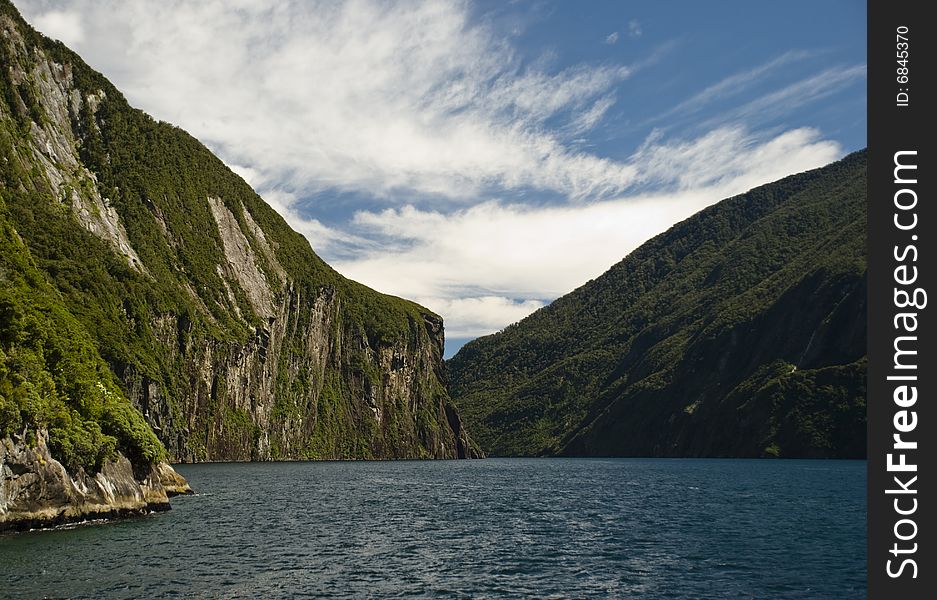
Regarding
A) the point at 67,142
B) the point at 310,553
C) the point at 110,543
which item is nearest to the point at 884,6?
the point at 310,553

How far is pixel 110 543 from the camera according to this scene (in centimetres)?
4303

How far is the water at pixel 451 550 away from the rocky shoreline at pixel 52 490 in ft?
5.44

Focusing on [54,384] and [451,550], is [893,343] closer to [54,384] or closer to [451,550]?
[451,550]

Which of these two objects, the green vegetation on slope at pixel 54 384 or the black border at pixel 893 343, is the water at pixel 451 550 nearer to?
the green vegetation on slope at pixel 54 384

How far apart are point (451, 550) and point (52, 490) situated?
25465 millimetres

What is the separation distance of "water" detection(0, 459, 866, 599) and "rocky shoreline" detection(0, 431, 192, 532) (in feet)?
5.44

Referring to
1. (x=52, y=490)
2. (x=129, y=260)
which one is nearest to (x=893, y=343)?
(x=52, y=490)

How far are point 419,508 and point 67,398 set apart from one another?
32601 mm

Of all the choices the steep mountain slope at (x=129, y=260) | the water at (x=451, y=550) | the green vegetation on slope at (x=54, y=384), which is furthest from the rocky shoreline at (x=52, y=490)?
the steep mountain slope at (x=129, y=260)

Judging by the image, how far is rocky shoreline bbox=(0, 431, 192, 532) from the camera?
43.4 m

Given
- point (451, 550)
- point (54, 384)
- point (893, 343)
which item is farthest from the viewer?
point (54, 384)

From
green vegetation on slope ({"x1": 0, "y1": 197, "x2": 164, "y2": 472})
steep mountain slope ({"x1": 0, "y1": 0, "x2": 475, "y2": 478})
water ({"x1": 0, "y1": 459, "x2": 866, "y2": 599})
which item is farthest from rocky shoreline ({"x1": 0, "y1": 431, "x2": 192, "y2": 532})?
steep mountain slope ({"x1": 0, "y1": 0, "x2": 475, "y2": 478})

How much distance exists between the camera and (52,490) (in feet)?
155

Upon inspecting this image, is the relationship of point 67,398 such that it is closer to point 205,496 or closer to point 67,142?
point 205,496
